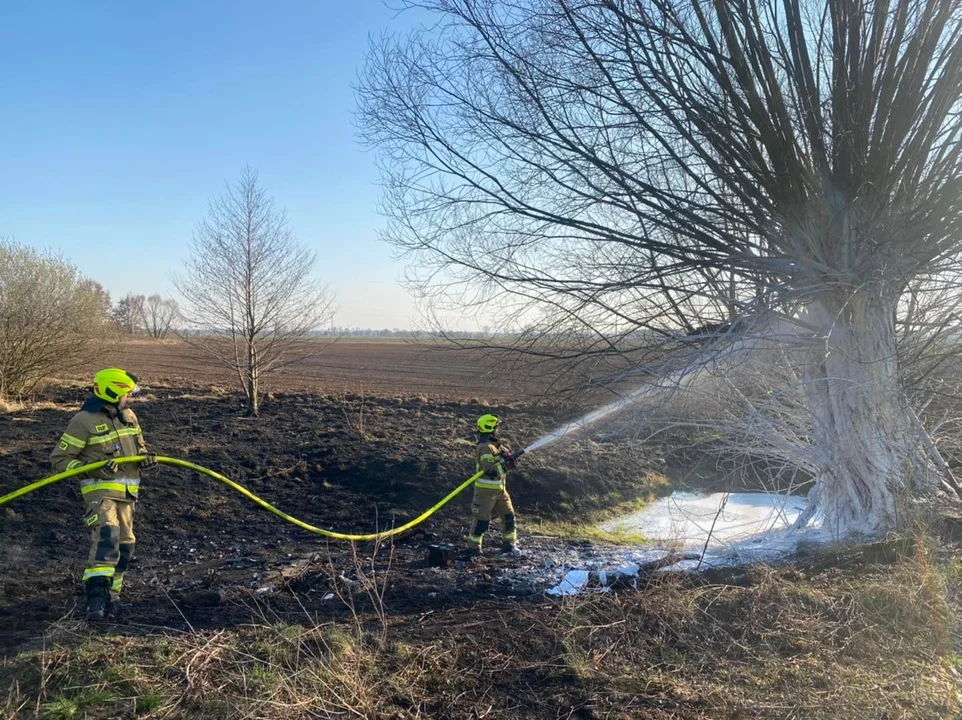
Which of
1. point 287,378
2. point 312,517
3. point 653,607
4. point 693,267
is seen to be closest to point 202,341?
point 312,517

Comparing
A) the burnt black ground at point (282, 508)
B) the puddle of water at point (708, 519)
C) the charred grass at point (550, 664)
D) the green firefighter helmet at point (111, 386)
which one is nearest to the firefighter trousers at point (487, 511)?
the burnt black ground at point (282, 508)

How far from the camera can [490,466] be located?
7277 mm

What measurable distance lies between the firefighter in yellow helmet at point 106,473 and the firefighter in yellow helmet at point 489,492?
317 centimetres

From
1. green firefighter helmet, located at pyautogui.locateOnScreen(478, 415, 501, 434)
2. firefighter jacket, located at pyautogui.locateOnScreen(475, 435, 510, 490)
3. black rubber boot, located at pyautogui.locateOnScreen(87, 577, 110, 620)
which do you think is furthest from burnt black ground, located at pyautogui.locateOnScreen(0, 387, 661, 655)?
green firefighter helmet, located at pyautogui.locateOnScreen(478, 415, 501, 434)

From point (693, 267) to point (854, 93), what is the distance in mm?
1864

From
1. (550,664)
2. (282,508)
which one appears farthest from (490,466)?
(550,664)

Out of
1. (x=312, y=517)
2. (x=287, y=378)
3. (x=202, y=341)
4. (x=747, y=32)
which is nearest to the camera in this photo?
(x=747, y=32)

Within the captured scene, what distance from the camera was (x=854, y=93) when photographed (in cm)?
591

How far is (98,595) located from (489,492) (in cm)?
359

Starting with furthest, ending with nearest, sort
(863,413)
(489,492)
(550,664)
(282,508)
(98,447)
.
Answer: (282,508)
(489,492)
(863,413)
(98,447)
(550,664)

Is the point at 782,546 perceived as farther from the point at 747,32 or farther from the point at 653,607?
the point at 747,32

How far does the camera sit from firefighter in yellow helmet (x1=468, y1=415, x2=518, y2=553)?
23.9 feet

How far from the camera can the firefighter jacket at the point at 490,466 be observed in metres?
7.25

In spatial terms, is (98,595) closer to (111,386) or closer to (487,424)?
(111,386)
